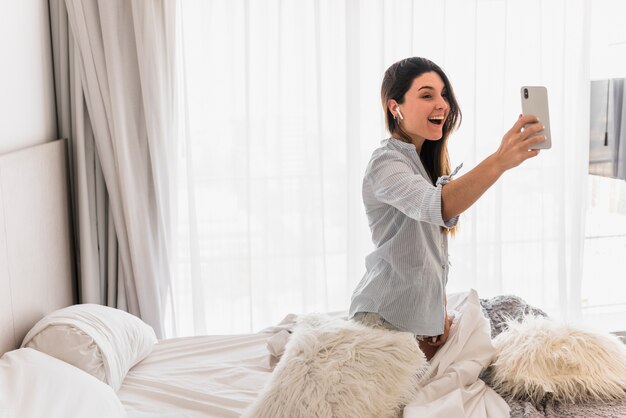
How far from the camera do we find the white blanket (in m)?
1.56

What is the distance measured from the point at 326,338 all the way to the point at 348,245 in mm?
1566

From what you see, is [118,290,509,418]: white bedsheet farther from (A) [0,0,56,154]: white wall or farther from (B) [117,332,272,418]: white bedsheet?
(A) [0,0,56,154]: white wall

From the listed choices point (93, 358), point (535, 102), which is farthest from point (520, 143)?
point (93, 358)

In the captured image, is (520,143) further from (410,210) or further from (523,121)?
(410,210)

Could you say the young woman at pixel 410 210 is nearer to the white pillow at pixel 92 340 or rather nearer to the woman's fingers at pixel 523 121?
the woman's fingers at pixel 523 121

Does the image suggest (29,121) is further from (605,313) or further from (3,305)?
(605,313)

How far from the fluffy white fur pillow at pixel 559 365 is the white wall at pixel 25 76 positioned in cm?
154

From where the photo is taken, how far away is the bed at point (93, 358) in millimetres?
1498

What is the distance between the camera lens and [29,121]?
7.74 ft

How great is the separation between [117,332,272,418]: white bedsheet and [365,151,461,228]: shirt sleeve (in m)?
0.68

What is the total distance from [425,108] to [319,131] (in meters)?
1.32

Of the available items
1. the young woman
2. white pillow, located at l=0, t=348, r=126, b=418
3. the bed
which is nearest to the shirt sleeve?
the young woman

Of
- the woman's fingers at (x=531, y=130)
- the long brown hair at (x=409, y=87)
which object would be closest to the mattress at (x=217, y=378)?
the long brown hair at (x=409, y=87)

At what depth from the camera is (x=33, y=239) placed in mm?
2107
